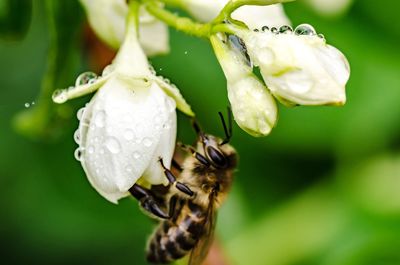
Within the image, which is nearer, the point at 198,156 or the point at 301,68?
the point at 301,68

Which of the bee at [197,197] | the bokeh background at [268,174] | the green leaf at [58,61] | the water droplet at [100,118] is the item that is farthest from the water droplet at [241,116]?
the bokeh background at [268,174]

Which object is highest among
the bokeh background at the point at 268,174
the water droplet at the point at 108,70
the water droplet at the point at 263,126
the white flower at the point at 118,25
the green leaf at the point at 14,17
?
the water droplet at the point at 263,126

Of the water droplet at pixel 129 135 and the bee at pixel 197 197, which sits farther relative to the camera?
the bee at pixel 197 197

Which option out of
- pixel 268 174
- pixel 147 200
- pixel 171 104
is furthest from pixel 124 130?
pixel 268 174

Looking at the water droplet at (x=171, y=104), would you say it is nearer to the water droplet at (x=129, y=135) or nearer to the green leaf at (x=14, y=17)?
the water droplet at (x=129, y=135)

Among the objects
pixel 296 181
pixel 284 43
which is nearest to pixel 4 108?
pixel 296 181

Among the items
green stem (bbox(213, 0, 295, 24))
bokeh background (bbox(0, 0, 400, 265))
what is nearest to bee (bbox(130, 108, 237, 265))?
green stem (bbox(213, 0, 295, 24))

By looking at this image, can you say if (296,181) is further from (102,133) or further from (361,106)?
(102,133)

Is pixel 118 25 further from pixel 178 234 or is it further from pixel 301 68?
pixel 301 68
